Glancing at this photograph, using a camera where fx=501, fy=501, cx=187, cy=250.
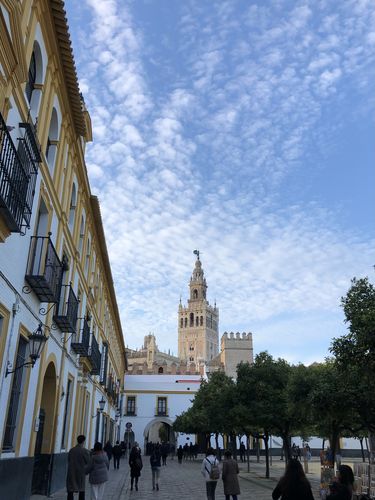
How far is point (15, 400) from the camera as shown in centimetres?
1041

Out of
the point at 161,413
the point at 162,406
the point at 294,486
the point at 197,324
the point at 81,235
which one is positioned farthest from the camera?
the point at 197,324

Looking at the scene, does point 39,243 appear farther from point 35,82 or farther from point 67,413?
point 67,413

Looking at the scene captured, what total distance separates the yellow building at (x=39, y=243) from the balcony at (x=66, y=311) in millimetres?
30

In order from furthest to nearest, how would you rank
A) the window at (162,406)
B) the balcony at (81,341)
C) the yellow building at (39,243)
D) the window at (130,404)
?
the window at (130,404) < the window at (162,406) < the balcony at (81,341) < the yellow building at (39,243)

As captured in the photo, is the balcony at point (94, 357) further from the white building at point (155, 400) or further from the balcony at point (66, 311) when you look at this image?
the white building at point (155, 400)

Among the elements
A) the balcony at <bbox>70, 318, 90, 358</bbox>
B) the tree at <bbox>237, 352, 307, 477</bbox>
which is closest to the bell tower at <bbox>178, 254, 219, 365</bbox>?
the tree at <bbox>237, 352, 307, 477</bbox>

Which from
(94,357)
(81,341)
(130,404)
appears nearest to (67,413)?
(81,341)

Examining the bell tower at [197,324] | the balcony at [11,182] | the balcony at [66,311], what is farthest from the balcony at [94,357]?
the bell tower at [197,324]

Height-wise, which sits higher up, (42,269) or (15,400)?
(42,269)

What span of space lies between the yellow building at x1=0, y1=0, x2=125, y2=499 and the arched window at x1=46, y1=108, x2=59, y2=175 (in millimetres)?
26

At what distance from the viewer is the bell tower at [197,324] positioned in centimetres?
14425

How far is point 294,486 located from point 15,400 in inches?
259

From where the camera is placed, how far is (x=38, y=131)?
11.0m

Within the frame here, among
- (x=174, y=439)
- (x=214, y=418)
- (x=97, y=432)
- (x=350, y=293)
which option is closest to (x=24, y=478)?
(x=350, y=293)
